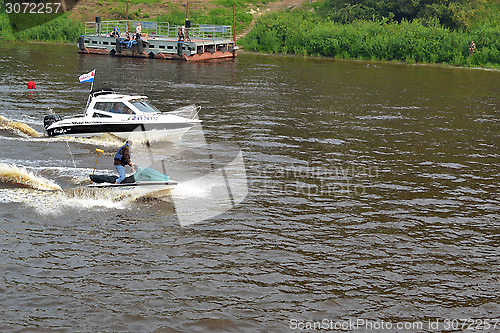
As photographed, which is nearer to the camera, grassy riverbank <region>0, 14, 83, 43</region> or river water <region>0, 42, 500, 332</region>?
river water <region>0, 42, 500, 332</region>

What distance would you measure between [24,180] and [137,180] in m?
3.98

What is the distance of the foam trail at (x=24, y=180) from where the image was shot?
1866 centimetres

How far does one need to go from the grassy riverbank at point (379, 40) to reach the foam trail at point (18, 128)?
129 ft

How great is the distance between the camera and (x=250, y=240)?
1527 centimetres

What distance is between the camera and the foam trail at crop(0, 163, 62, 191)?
734 inches

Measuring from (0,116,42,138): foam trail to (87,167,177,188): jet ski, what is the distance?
933cm

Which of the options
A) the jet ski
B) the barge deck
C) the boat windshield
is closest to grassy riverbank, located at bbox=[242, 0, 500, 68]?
the barge deck

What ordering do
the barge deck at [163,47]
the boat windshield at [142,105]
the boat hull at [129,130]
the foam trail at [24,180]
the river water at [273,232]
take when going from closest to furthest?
the river water at [273,232], the foam trail at [24,180], the boat hull at [129,130], the boat windshield at [142,105], the barge deck at [163,47]

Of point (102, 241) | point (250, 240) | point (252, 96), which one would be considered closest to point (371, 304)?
point (250, 240)

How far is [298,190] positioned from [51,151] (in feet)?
34.4

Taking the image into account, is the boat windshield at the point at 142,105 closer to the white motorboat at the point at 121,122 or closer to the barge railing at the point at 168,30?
the white motorboat at the point at 121,122

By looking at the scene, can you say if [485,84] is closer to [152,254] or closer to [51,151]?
[51,151]

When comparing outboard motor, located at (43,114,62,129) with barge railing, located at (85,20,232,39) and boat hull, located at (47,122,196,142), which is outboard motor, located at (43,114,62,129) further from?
barge railing, located at (85,20,232,39)

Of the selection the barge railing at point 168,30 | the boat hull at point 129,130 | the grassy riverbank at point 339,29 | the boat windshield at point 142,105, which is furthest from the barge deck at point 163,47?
the boat hull at point 129,130
